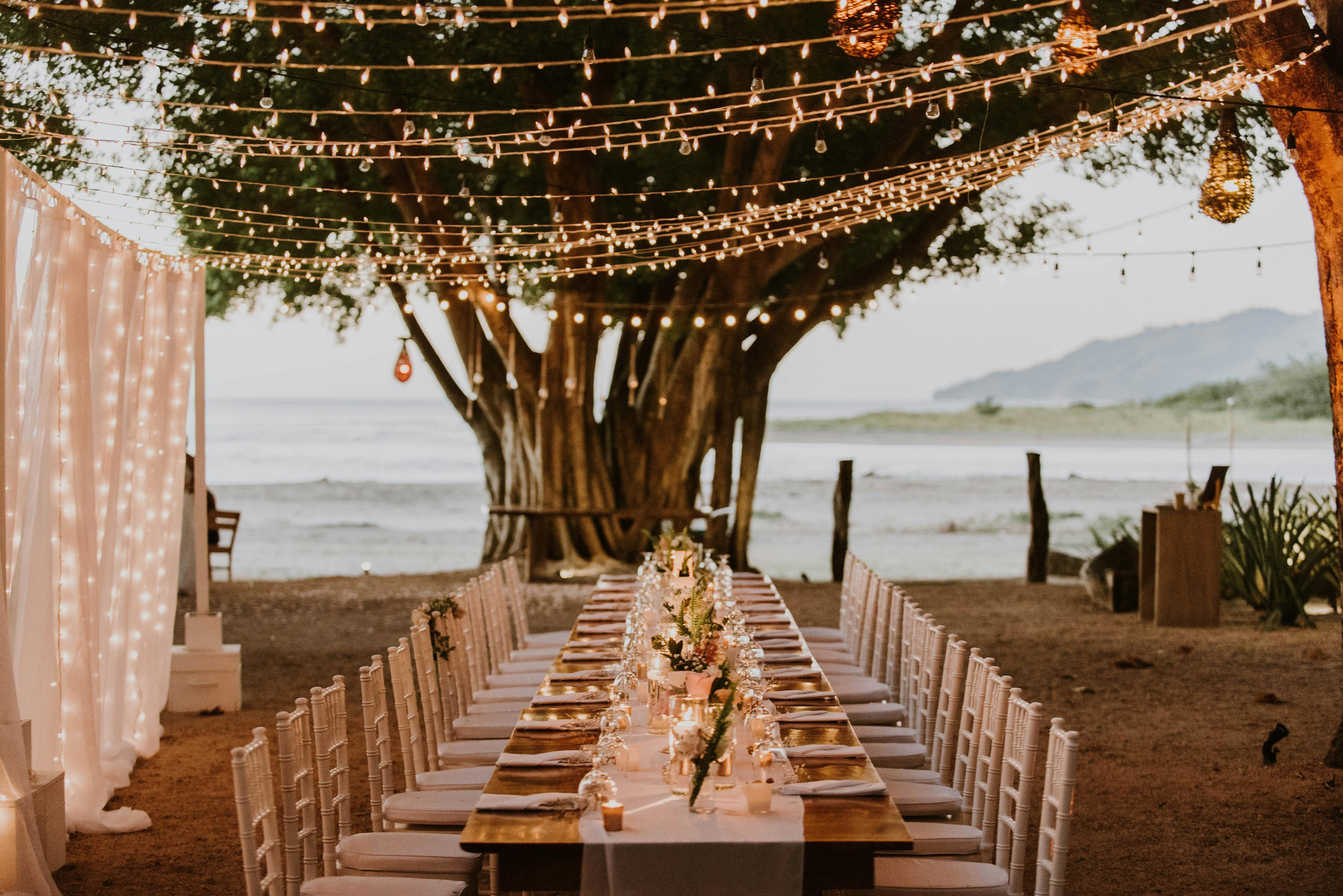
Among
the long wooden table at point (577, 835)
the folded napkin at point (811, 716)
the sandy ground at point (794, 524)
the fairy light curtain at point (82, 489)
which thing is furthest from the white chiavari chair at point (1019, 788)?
the sandy ground at point (794, 524)

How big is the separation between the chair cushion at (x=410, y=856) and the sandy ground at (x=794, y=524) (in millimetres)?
15966

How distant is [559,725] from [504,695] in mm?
1650

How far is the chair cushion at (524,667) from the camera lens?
623 cm

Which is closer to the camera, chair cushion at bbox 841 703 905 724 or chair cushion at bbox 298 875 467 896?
chair cushion at bbox 298 875 467 896

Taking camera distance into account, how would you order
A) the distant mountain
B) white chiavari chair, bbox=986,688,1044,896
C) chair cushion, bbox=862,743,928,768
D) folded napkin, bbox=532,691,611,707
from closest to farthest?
1. white chiavari chair, bbox=986,688,1044,896
2. folded napkin, bbox=532,691,611,707
3. chair cushion, bbox=862,743,928,768
4. the distant mountain

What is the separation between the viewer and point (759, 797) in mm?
3107

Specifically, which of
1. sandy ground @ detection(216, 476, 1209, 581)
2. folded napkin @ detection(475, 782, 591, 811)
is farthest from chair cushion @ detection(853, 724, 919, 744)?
sandy ground @ detection(216, 476, 1209, 581)

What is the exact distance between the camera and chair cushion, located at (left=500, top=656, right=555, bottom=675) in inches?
245

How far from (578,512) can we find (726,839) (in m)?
9.04

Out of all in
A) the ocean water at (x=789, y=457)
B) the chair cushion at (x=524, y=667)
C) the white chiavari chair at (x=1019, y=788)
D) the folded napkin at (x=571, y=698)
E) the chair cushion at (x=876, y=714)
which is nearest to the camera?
the white chiavari chair at (x=1019, y=788)

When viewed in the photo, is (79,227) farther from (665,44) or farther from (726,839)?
(665,44)

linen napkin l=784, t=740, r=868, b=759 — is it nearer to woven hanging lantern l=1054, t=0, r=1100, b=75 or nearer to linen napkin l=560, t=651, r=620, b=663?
linen napkin l=560, t=651, r=620, b=663

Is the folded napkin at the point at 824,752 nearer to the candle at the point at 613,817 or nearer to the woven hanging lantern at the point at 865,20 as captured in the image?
the candle at the point at 613,817

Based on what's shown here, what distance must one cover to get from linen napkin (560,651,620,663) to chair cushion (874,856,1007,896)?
1.85 metres
